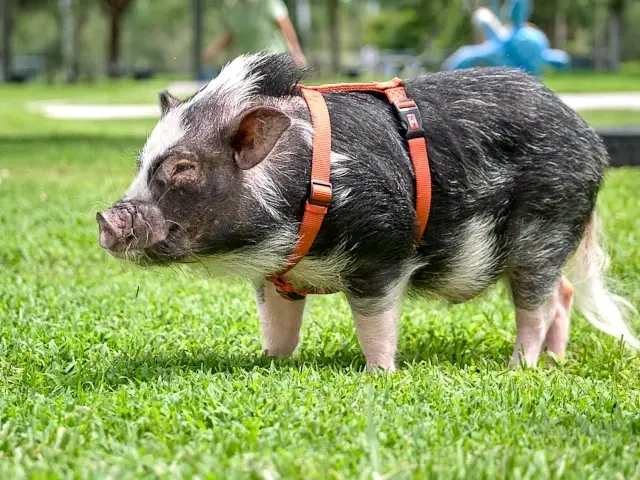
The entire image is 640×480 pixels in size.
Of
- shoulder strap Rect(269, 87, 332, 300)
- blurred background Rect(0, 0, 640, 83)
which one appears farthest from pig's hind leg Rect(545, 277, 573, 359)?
blurred background Rect(0, 0, 640, 83)

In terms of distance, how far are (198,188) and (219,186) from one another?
8cm

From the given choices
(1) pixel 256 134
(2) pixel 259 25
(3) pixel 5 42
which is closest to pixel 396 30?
(3) pixel 5 42

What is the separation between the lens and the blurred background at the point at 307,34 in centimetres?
5100

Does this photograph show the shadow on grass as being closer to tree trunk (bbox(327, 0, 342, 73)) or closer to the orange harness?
the orange harness

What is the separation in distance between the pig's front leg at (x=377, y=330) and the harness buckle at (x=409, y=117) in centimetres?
68

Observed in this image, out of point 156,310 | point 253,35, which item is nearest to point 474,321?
point 156,310

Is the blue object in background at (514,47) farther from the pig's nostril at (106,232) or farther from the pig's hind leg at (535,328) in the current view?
the pig's nostril at (106,232)

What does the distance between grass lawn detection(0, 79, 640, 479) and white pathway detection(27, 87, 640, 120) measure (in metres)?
15.0

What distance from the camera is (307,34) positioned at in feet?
209

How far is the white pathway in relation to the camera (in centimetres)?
2123

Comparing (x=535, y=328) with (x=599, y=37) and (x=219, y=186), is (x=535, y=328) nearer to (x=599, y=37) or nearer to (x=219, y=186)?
(x=219, y=186)

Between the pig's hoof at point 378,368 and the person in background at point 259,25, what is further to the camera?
the person in background at point 259,25

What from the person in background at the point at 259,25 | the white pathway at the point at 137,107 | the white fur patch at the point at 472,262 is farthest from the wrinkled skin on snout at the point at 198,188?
the white pathway at the point at 137,107

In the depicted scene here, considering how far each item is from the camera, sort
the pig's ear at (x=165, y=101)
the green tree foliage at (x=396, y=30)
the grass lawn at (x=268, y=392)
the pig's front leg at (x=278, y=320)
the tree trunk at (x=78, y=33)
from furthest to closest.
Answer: the green tree foliage at (x=396, y=30) < the tree trunk at (x=78, y=33) < the pig's front leg at (x=278, y=320) < the pig's ear at (x=165, y=101) < the grass lawn at (x=268, y=392)
